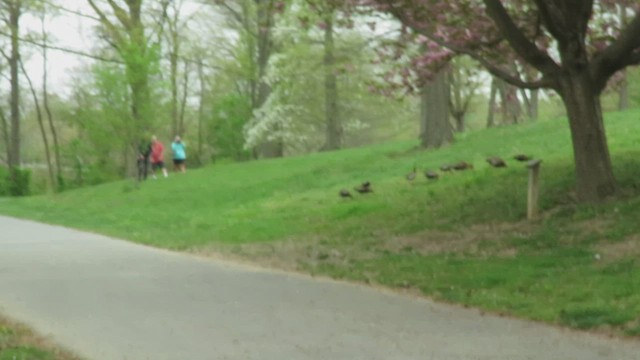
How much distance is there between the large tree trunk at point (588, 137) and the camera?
16.0 m

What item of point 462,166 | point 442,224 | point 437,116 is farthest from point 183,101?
point 442,224

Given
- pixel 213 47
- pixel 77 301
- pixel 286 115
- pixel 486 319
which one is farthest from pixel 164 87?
pixel 486 319

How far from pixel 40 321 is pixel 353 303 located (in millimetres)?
3184

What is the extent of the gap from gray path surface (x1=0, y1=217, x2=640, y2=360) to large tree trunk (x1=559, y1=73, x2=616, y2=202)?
17.3 feet

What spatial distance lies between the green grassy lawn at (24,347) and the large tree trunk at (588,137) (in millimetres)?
9617

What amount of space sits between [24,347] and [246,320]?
239 centimetres

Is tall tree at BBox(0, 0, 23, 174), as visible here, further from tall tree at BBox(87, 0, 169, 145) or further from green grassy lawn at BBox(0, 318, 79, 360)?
green grassy lawn at BBox(0, 318, 79, 360)

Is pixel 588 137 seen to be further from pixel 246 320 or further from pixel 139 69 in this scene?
pixel 139 69

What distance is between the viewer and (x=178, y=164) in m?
41.9

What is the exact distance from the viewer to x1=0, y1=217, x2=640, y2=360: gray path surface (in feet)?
26.8

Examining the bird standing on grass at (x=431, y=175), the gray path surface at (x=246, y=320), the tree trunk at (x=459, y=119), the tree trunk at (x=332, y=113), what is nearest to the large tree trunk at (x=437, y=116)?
the bird standing on grass at (x=431, y=175)

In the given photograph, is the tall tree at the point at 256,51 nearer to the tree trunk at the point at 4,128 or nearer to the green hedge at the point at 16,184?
the green hedge at the point at 16,184

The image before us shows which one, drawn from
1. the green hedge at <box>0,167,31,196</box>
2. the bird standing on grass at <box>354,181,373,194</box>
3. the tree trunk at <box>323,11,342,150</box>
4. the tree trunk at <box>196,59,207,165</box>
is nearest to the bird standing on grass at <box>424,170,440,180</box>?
the bird standing on grass at <box>354,181,373,194</box>

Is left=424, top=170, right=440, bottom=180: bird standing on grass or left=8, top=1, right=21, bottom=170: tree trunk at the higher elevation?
left=8, top=1, right=21, bottom=170: tree trunk
